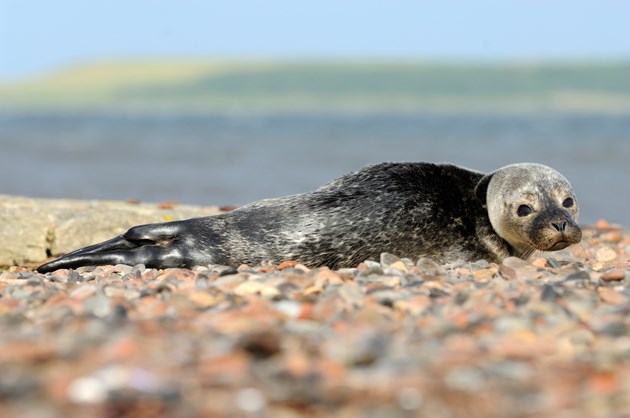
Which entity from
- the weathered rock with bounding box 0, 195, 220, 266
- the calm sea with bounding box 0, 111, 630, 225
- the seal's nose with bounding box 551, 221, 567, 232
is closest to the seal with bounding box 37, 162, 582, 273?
the seal's nose with bounding box 551, 221, 567, 232

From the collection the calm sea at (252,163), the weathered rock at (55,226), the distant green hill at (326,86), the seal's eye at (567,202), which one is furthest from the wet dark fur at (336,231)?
the distant green hill at (326,86)

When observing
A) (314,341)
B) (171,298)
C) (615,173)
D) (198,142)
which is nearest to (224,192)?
(615,173)

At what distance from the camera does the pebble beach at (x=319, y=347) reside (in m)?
2.53

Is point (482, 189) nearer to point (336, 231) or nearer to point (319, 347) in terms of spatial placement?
point (336, 231)

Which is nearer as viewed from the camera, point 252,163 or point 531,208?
point 531,208

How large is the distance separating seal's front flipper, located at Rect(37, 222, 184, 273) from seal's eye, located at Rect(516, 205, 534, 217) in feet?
6.44

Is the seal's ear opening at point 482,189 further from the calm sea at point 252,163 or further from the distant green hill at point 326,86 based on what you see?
the distant green hill at point 326,86

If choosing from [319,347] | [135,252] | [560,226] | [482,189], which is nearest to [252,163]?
[482,189]

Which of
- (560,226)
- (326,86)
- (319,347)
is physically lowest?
(326,86)

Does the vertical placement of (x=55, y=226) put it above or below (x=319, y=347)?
below

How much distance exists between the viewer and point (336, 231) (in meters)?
5.32

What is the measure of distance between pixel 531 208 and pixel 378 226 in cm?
92

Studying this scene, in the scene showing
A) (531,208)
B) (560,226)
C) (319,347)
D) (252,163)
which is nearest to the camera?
(319,347)

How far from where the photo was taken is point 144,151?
21.2 meters
